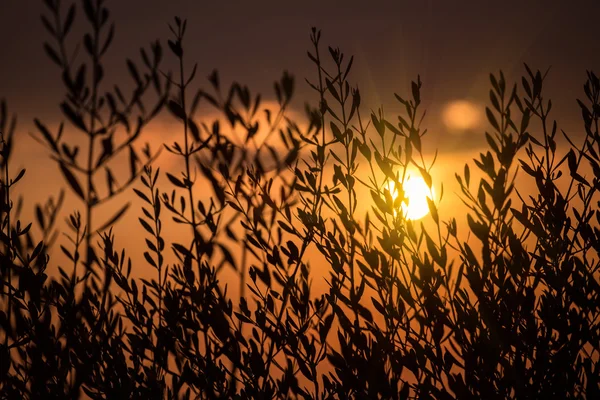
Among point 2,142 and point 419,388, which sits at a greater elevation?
point 2,142

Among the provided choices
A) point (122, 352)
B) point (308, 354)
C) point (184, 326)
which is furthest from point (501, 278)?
point (122, 352)

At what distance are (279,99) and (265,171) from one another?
568 millimetres

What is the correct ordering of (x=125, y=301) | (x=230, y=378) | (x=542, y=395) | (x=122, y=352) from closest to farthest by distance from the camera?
(x=542, y=395), (x=230, y=378), (x=122, y=352), (x=125, y=301)

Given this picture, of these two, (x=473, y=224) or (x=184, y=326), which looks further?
(x=184, y=326)

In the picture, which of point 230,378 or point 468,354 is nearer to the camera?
point 468,354

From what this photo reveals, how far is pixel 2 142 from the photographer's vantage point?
316 centimetres

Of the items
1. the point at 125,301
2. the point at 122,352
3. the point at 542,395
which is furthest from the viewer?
the point at 125,301

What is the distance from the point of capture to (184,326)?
343cm

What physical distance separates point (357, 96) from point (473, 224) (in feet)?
4.92

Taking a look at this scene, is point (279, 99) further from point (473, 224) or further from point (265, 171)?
point (473, 224)

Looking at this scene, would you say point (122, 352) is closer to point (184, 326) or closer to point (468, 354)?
point (184, 326)

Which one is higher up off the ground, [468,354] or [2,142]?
[2,142]

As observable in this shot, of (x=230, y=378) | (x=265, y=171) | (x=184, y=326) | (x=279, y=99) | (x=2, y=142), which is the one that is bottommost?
(x=230, y=378)

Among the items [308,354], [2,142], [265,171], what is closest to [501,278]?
[308,354]
